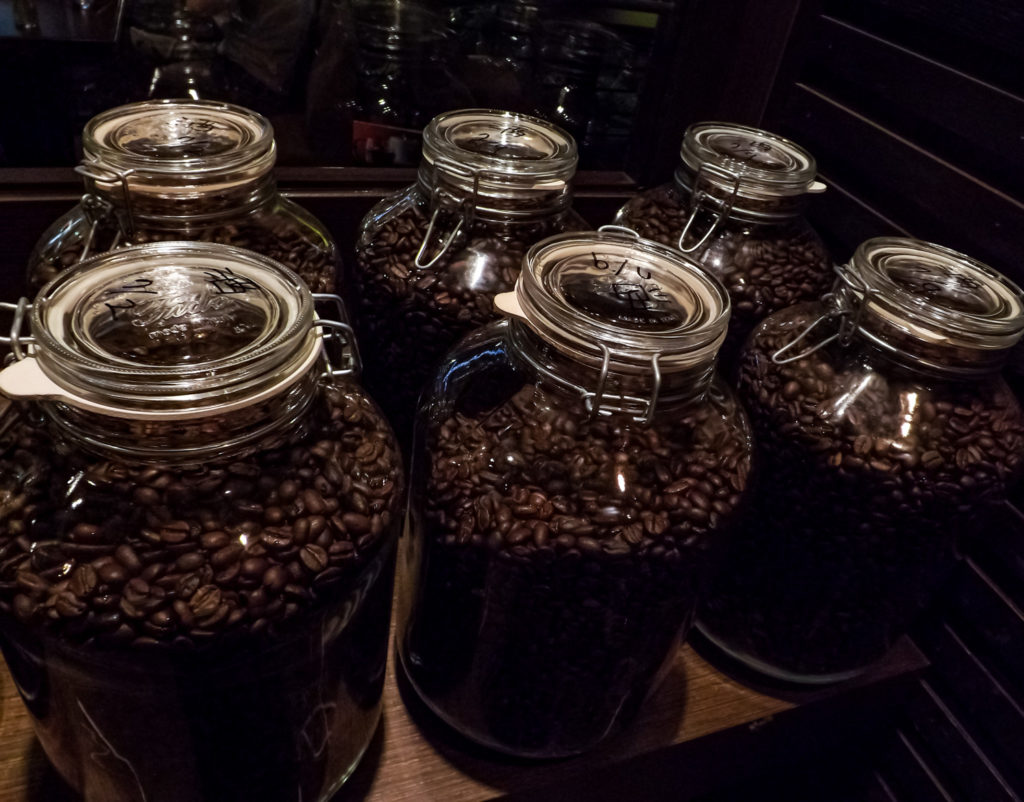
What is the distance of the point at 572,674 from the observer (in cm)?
69

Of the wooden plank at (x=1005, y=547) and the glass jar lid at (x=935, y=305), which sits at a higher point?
the glass jar lid at (x=935, y=305)

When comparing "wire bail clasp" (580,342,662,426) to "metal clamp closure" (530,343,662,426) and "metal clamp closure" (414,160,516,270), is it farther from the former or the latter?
"metal clamp closure" (414,160,516,270)

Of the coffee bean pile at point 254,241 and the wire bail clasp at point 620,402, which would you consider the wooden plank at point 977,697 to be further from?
the coffee bean pile at point 254,241

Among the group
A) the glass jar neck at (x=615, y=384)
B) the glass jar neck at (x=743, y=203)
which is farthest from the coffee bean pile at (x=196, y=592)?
the glass jar neck at (x=743, y=203)

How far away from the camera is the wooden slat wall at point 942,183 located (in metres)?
0.78

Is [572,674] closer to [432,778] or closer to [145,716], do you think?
[432,778]

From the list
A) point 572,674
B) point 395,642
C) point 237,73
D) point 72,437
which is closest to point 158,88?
point 237,73

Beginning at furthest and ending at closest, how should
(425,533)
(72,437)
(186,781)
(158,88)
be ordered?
(158,88) < (425,533) < (186,781) < (72,437)

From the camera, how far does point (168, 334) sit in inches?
20.6

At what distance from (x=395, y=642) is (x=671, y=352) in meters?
0.47

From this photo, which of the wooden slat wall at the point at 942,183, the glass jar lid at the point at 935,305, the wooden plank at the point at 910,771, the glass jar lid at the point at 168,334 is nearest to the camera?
the glass jar lid at the point at 168,334

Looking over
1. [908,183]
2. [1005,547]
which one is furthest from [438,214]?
[1005,547]

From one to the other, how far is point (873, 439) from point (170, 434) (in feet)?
1.92

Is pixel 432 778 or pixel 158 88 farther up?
pixel 158 88
